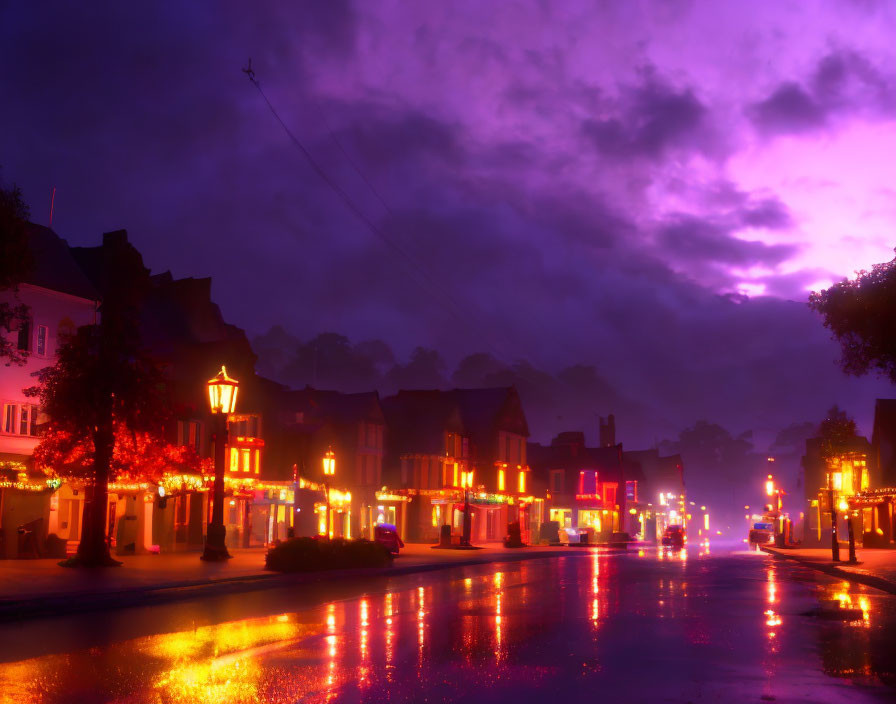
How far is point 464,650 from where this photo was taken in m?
12.3

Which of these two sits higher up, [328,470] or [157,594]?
[328,470]

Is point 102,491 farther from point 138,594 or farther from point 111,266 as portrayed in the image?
point 138,594

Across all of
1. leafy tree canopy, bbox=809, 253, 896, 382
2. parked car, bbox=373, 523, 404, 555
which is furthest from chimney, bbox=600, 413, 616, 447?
leafy tree canopy, bbox=809, 253, 896, 382

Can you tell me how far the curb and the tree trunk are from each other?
6998 mm

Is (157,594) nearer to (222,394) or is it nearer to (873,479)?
(222,394)

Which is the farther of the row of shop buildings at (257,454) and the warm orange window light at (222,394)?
the row of shop buildings at (257,454)

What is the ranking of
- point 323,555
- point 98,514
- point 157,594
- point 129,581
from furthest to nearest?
point 98,514, point 323,555, point 129,581, point 157,594

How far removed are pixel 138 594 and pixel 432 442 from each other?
48447mm

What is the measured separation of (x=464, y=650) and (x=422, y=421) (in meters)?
59.1

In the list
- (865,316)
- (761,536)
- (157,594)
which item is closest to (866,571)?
(865,316)

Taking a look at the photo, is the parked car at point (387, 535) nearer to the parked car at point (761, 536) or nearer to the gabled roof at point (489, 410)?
the gabled roof at point (489, 410)

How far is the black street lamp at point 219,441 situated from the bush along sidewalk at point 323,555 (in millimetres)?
2625


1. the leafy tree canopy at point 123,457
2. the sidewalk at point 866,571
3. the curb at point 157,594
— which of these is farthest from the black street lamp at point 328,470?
the sidewalk at point 866,571

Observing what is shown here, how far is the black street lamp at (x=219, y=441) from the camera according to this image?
31844 millimetres
